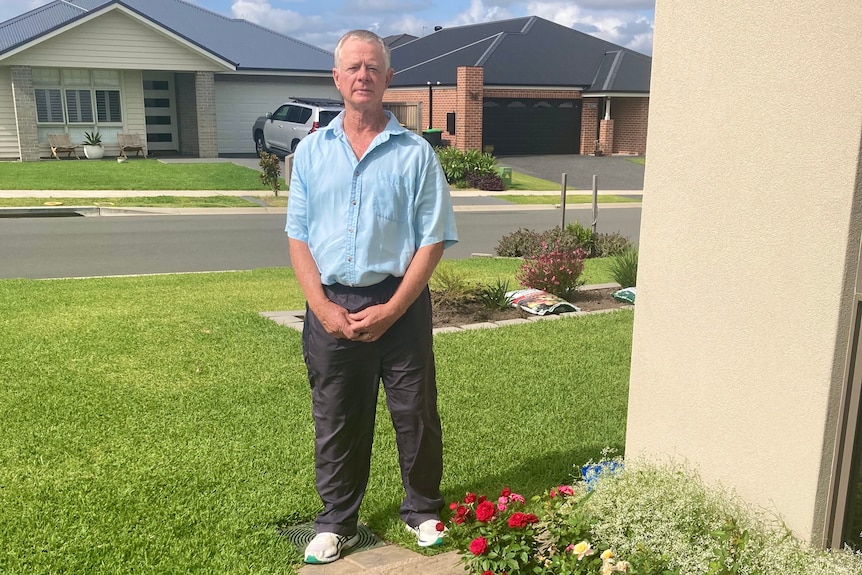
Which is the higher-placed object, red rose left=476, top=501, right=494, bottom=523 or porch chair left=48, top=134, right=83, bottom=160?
porch chair left=48, top=134, right=83, bottom=160

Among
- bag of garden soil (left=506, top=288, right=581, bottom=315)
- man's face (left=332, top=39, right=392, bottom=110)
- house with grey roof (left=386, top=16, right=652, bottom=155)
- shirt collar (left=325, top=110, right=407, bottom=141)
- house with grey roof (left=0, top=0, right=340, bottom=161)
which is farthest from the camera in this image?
house with grey roof (left=386, top=16, right=652, bottom=155)

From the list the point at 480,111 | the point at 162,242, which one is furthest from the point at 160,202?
the point at 480,111

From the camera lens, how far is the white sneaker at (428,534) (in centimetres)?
364

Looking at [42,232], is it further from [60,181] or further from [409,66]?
[409,66]

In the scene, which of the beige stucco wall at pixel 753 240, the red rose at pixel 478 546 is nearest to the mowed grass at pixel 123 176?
the beige stucco wall at pixel 753 240

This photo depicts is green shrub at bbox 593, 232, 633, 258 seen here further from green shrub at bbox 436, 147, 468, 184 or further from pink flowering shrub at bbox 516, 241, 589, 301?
green shrub at bbox 436, 147, 468, 184

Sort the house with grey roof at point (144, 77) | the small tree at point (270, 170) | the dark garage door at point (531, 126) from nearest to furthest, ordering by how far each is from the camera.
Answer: the small tree at point (270, 170) < the house with grey roof at point (144, 77) < the dark garage door at point (531, 126)

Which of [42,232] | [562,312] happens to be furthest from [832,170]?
[42,232]

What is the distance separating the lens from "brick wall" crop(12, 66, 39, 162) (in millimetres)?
26125

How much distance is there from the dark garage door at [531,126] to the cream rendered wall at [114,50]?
434 inches

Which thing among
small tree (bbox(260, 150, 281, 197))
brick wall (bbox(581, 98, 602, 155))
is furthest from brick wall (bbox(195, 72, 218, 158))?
brick wall (bbox(581, 98, 602, 155))

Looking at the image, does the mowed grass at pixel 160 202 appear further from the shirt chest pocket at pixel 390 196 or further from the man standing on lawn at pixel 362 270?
the shirt chest pocket at pixel 390 196

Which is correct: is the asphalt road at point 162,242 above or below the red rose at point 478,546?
below

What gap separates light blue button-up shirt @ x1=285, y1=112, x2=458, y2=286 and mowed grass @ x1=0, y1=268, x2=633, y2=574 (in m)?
1.33
